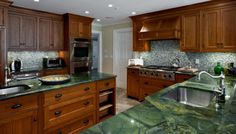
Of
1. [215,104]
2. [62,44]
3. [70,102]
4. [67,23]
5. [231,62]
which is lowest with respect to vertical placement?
[70,102]

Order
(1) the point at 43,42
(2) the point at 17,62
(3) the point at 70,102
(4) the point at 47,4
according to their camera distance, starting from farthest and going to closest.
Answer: (1) the point at 43,42
(2) the point at 17,62
(4) the point at 47,4
(3) the point at 70,102

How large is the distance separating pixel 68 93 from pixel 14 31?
295 centimetres

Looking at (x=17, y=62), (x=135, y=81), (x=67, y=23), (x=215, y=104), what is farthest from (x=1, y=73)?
(x=215, y=104)

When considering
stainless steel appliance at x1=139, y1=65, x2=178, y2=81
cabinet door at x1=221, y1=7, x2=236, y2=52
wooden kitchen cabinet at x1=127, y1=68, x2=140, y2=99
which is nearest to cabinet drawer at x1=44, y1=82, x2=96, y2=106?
stainless steel appliance at x1=139, y1=65, x2=178, y2=81

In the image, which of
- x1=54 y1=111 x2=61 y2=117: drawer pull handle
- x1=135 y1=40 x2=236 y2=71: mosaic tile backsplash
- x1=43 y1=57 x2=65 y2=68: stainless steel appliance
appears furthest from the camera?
x1=43 y1=57 x2=65 y2=68: stainless steel appliance

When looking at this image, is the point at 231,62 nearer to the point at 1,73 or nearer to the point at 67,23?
the point at 67,23

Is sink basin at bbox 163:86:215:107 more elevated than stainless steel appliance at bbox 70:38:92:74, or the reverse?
stainless steel appliance at bbox 70:38:92:74

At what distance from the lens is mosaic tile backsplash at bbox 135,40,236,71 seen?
3857 mm

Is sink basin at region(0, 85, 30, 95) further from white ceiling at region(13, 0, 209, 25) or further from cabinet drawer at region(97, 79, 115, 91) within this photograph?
white ceiling at region(13, 0, 209, 25)

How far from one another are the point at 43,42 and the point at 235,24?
485cm

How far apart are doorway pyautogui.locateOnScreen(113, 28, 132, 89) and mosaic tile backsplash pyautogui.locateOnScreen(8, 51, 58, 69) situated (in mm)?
2425

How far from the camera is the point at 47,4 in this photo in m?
3.93

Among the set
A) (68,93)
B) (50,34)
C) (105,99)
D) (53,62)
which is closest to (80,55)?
(53,62)

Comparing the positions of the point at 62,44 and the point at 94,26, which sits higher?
the point at 94,26
